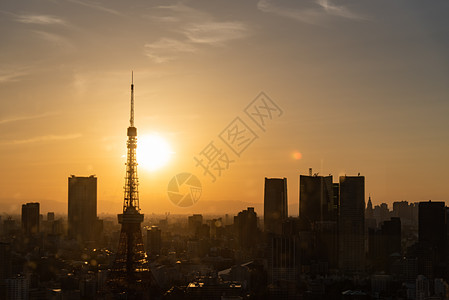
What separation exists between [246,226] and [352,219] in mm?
7151

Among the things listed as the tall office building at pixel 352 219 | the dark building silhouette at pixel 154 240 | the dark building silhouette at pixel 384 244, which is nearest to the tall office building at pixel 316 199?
the tall office building at pixel 352 219

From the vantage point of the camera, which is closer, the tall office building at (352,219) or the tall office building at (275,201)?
the tall office building at (352,219)

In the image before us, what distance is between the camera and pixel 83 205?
129 ft

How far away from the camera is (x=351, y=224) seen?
105ft

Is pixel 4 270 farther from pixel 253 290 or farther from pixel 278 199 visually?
pixel 278 199

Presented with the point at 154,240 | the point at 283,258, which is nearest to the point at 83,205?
the point at 154,240

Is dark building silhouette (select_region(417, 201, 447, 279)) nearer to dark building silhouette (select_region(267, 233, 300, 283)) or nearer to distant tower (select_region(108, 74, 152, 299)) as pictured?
dark building silhouette (select_region(267, 233, 300, 283))

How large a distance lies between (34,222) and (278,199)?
15127 millimetres

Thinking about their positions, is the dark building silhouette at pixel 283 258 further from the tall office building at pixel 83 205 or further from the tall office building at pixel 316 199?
the tall office building at pixel 83 205

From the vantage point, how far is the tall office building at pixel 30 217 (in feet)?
129

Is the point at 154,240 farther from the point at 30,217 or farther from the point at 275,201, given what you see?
the point at 30,217

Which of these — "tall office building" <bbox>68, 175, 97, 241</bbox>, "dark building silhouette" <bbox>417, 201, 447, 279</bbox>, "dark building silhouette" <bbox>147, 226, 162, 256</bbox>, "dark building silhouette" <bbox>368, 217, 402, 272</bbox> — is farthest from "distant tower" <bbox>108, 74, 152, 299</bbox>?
"tall office building" <bbox>68, 175, 97, 241</bbox>

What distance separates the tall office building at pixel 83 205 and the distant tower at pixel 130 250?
22487 mm

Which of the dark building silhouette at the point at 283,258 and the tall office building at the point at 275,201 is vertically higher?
the tall office building at the point at 275,201
